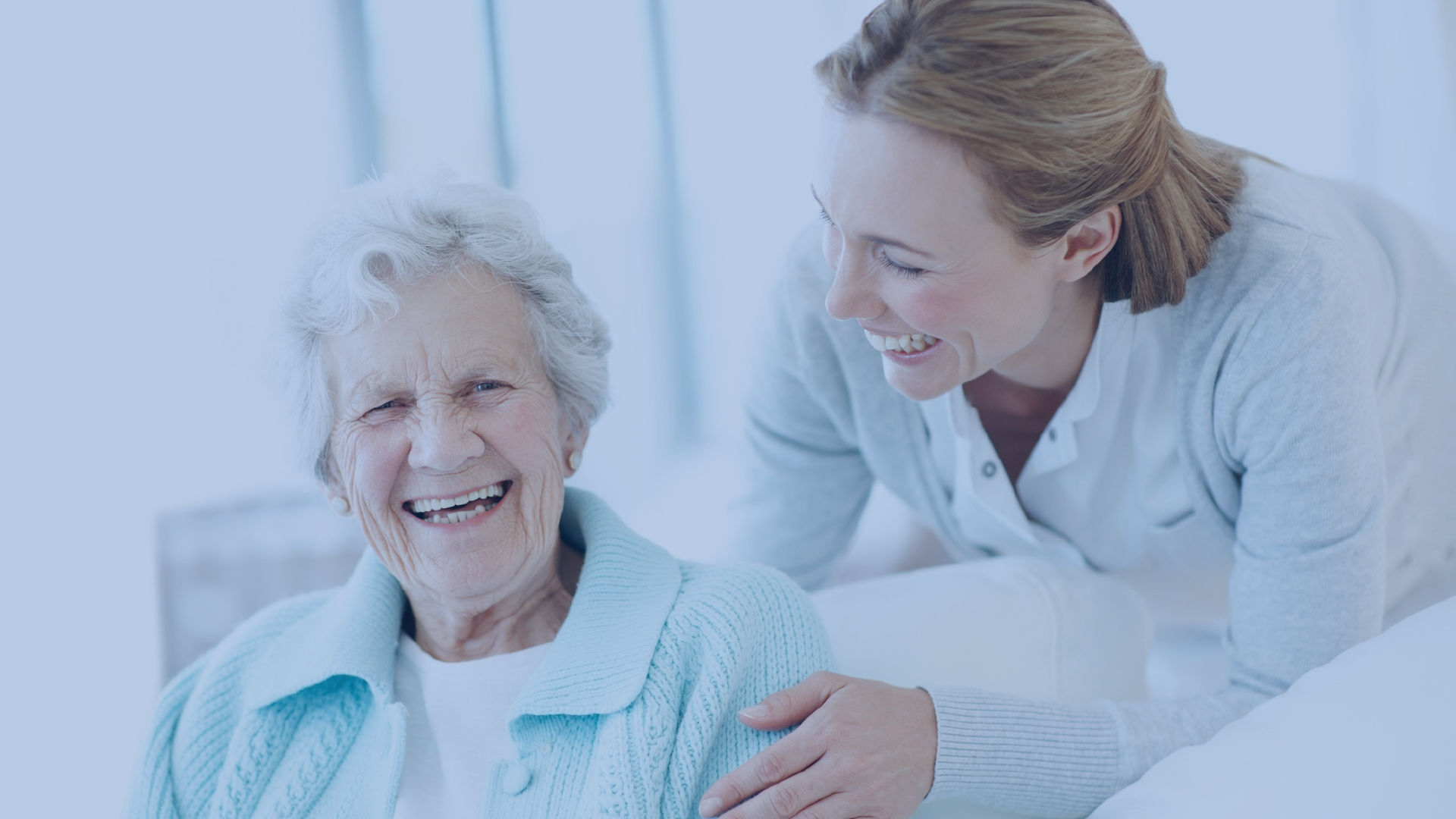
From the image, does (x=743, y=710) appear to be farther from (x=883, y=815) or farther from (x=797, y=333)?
(x=797, y=333)

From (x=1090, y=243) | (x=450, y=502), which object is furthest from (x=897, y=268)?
(x=450, y=502)

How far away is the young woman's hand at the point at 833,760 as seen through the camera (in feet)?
3.51

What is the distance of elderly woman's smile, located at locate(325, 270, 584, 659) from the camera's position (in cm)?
121

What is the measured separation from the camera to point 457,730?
1276 mm

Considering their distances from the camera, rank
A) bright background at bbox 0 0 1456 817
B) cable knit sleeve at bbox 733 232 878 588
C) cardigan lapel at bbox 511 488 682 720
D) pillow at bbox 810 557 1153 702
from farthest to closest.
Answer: bright background at bbox 0 0 1456 817, cable knit sleeve at bbox 733 232 878 588, pillow at bbox 810 557 1153 702, cardigan lapel at bbox 511 488 682 720

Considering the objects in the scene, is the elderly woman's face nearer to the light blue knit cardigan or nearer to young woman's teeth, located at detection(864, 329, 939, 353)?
the light blue knit cardigan

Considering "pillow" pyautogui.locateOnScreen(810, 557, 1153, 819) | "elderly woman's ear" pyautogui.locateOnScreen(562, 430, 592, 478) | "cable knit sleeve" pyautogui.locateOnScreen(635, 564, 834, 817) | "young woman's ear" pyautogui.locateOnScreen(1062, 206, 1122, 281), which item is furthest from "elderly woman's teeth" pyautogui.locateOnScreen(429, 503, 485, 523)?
"young woman's ear" pyautogui.locateOnScreen(1062, 206, 1122, 281)

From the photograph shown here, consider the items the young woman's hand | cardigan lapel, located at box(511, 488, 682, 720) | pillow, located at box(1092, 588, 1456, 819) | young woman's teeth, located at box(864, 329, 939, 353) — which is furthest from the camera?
young woman's teeth, located at box(864, 329, 939, 353)

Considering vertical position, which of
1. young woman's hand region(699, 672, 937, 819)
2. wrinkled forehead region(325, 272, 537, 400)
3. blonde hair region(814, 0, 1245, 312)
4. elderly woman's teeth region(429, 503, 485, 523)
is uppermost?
blonde hair region(814, 0, 1245, 312)

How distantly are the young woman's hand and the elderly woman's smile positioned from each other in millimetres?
360

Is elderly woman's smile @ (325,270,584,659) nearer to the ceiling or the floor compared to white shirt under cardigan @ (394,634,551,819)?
nearer to the ceiling

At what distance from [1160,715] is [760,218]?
2.41m

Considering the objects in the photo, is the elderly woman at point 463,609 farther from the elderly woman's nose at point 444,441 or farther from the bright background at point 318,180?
the bright background at point 318,180

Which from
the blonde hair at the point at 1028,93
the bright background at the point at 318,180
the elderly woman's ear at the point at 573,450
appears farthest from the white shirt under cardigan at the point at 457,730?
the blonde hair at the point at 1028,93
